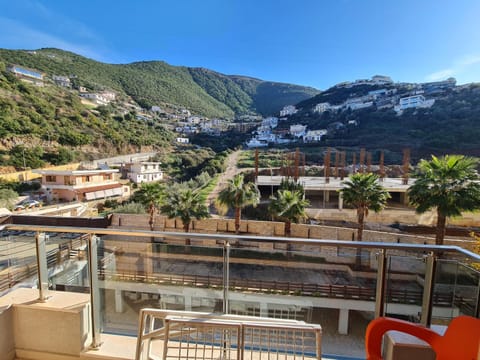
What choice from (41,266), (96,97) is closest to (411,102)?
(41,266)

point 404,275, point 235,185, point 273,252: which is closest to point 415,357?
point 404,275

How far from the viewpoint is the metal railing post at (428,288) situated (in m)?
1.33

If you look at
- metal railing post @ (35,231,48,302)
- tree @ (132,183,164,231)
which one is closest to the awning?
tree @ (132,183,164,231)

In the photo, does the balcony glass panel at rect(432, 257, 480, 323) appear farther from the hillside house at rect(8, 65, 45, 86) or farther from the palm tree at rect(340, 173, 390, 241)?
the hillside house at rect(8, 65, 45, 86)

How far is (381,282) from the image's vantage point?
1419mm

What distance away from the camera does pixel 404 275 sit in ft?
5.15

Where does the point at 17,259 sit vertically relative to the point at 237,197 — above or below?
above

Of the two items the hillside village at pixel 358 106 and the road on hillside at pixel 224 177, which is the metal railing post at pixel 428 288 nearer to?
the road on hillside at pixel 224 177

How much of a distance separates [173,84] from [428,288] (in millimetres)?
76498

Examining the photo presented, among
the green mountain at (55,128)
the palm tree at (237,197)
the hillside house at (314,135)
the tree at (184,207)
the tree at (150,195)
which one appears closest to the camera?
the tree at (184,207)

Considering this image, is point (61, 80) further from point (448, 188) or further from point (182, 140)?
point (448, 188)

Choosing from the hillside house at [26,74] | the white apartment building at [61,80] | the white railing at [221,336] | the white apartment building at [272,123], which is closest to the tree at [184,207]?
the white railing at [221,336]

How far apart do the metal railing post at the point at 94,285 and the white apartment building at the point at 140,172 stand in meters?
26.4

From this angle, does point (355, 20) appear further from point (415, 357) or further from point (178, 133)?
point (178, 133)
